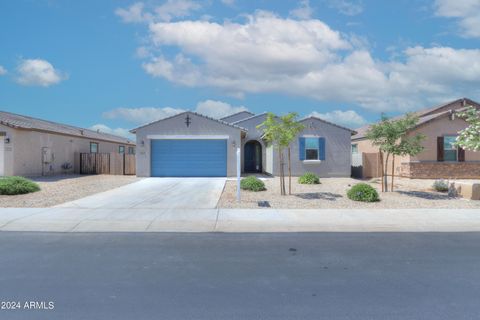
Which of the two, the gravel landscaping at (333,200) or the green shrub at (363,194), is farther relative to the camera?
the green shrub at (363,194)

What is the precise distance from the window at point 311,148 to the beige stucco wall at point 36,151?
15.7 meters

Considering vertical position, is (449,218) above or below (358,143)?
below

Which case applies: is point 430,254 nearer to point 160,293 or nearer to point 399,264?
point 399,264

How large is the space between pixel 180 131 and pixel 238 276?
1682 centimetres

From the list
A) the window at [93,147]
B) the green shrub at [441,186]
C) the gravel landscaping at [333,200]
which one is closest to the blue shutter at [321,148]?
the gravel landscaping at [333,200]

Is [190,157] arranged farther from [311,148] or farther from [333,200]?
[333,200]

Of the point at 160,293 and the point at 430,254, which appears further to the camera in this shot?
the point at 430,254

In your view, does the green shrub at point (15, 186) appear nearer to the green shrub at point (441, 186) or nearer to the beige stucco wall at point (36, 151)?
the beige stucco wall at point (36, 151)

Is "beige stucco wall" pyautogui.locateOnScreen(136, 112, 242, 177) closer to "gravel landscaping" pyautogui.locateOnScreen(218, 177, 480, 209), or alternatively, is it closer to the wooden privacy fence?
the wooden privacy fence

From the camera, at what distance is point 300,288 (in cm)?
493

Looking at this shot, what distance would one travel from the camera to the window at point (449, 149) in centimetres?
2178

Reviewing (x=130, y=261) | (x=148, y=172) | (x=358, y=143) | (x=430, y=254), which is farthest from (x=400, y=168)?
(x=130, y=261)

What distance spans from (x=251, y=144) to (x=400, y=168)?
1028 cm

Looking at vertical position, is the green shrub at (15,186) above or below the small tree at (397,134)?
below
